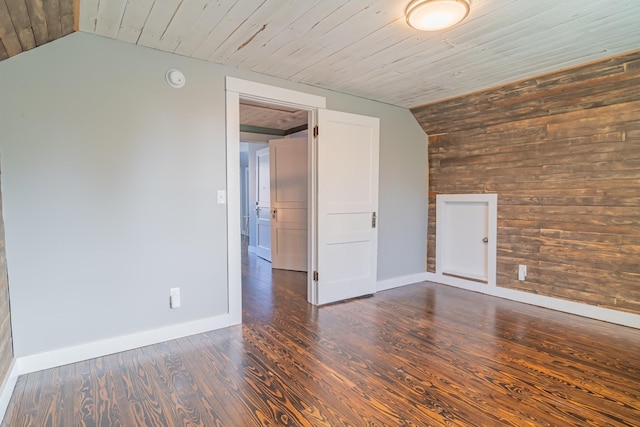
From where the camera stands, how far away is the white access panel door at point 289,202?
17.0 feet

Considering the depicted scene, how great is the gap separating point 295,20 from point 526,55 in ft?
6.25

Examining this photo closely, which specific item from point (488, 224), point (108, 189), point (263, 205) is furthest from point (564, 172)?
point (263, 205)

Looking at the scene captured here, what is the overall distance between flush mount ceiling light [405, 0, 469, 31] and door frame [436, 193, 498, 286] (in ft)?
8.16

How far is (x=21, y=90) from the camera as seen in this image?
82.0 inches

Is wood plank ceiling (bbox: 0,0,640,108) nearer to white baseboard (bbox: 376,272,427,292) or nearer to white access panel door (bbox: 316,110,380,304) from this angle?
white access panel door (bbox: 316,110,380,304)

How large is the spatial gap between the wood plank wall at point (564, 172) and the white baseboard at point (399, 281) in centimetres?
101

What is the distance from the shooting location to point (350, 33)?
229cm

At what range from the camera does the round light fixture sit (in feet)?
8.43

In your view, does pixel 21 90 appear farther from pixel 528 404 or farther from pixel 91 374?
pixel 528 404

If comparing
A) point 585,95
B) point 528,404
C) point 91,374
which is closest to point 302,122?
point 585,95

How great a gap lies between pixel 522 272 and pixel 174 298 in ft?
11.9

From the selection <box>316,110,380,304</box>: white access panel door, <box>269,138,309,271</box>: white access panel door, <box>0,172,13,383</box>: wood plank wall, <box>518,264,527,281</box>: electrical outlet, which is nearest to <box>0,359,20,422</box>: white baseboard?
<box>0,172,13,383</box>: wood plank wall

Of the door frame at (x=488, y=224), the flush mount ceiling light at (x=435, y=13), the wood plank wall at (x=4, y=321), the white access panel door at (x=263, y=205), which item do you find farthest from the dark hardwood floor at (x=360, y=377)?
the white access panel door at (x=263, y=205)

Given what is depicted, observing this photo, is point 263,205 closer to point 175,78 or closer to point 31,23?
point 175,78
